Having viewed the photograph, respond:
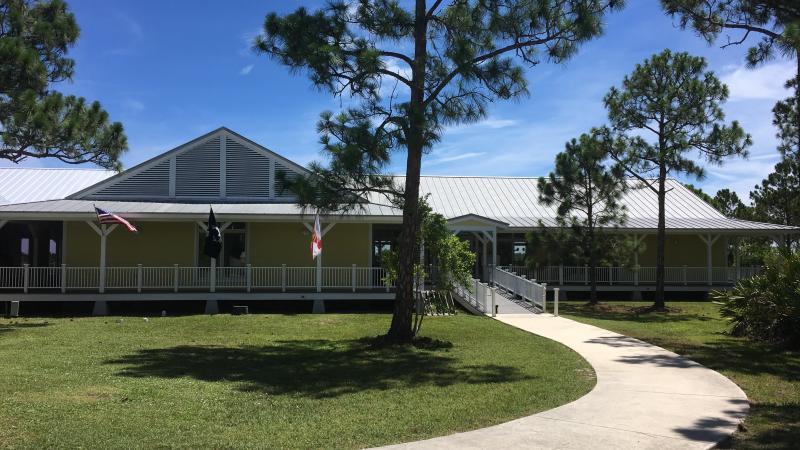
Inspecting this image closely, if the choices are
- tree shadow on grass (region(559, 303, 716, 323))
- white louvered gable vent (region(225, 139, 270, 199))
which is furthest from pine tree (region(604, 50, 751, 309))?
white louvered gable vent (region(225, 139, 270, 199))

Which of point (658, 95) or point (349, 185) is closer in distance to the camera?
point (349, 185)

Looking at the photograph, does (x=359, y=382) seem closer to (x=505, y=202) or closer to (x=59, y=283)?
(x=59, y=283)

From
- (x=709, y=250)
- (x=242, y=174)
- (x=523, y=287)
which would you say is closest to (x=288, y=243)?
(x=242, y=174)

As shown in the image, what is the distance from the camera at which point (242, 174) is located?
834 inches

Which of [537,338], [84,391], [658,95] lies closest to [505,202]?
[658,95]

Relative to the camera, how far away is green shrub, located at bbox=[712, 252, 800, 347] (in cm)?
1198

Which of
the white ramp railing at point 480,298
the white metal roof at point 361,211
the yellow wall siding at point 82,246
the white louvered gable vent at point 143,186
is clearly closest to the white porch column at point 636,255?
the white metal roof at point 361,211

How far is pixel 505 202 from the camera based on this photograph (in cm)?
2839

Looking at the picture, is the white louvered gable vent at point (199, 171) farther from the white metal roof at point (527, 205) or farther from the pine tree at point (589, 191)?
the pine tree at point (589, 191)

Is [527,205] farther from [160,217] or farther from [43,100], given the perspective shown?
[43,100]

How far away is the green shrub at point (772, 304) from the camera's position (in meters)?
12.0

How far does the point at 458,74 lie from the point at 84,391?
7.97m

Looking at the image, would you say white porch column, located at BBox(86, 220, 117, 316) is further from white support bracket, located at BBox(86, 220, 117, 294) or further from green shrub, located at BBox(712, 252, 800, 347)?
green shrub, located at BBox(712, 252, 800, 347)

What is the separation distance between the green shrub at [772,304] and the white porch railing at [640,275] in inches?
438
